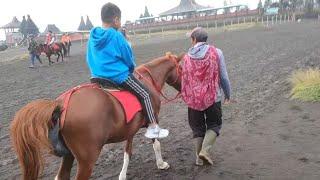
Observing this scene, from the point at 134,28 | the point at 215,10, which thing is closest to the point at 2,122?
the point at 134,28

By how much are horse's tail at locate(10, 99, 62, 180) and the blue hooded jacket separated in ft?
2.92

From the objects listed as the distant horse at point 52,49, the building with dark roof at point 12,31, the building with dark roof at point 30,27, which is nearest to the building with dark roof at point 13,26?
the building with dark roof at point 12,31

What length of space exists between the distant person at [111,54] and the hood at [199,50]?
1027mm

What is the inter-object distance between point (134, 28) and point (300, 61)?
182 ft

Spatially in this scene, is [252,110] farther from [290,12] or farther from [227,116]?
[290,12]

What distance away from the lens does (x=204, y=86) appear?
19.5ft

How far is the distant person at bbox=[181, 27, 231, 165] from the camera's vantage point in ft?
19.3

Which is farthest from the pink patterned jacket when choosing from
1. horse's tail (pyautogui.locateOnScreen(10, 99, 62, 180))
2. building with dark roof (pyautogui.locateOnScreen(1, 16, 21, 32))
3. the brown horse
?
building with dark roof (pyautogui.locateOnScreen(1, 16, 21, 32))

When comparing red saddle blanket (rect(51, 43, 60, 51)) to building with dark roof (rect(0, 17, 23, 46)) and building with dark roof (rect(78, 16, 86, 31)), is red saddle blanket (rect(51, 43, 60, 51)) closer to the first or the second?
building with dark roof (rect(0, 17, 23, 46))

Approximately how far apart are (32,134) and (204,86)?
2.54 m

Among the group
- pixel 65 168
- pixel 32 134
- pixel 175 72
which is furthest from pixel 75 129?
pixel 175 72

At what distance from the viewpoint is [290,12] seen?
2242 inches

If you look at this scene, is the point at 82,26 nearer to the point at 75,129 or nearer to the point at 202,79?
the point at 202,79

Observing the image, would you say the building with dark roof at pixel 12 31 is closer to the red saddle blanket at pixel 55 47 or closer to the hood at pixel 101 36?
the red saddle blanket at pixel 55 47
